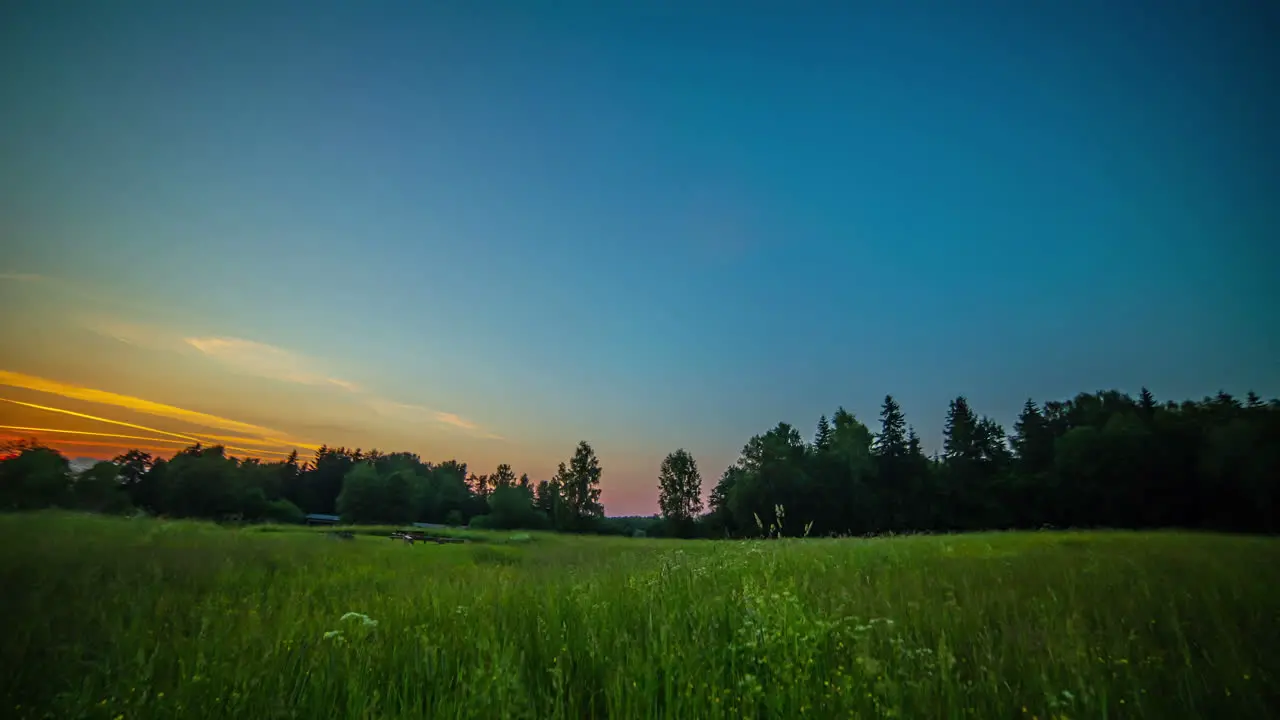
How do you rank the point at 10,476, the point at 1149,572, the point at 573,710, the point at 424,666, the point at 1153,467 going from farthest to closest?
the point at 1153,467 < the point at 1149,572 < the point at 10,476 < the point at 424,666 < the point at 573,710

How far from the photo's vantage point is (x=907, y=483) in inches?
2512

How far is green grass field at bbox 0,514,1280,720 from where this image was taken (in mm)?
2736

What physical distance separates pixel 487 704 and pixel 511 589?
4000 millimetres

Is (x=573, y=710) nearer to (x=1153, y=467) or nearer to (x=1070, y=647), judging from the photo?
(x=1070, y=647)

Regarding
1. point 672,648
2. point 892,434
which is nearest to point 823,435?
point 892,434

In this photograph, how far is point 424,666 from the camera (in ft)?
11.3

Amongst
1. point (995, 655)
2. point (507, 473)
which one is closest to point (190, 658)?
point (995, 655)

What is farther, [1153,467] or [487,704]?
[1153,467]

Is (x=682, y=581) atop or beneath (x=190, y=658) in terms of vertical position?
atop

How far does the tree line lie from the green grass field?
22166 mm

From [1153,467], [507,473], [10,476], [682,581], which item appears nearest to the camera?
[682,581]

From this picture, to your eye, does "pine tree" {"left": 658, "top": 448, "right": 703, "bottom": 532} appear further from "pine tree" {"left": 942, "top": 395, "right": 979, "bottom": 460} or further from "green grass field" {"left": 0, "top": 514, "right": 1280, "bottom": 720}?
"green grass field" {"left": 0, "top": 514, "right": 1280, "bottom": 720}

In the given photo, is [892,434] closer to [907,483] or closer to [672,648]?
[907,483]

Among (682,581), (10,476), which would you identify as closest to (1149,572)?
(682,581)
